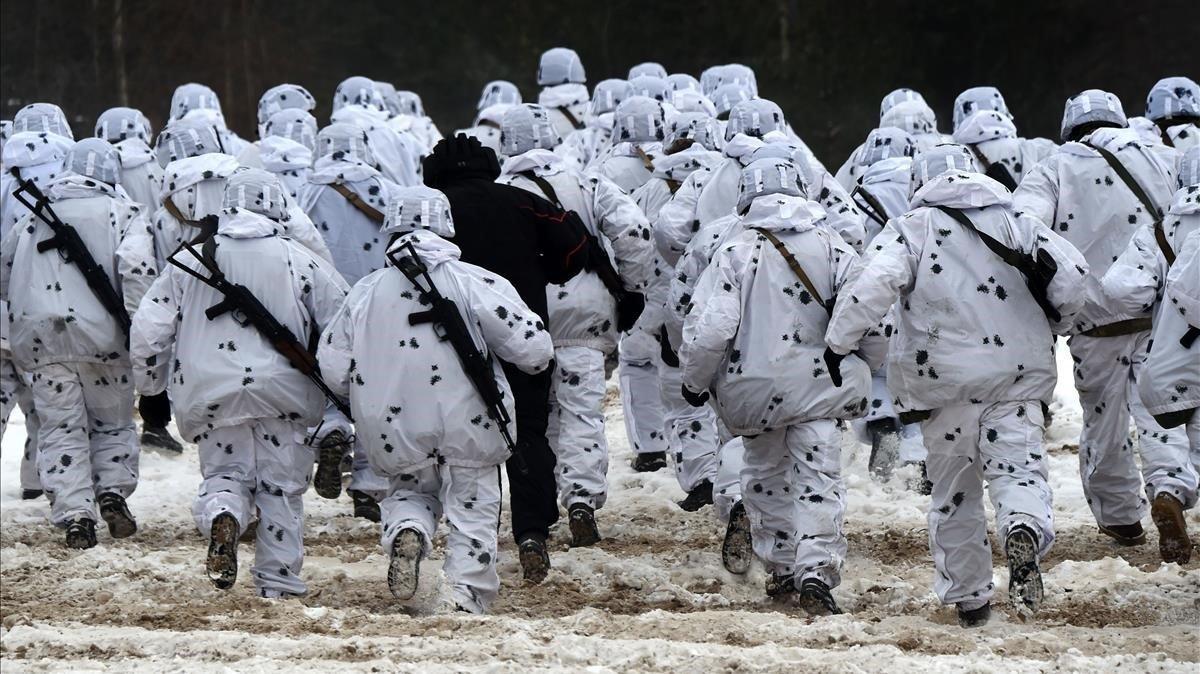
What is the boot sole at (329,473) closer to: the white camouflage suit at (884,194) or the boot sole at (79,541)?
the boot sole at (79,541)

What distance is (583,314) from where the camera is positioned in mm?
10844

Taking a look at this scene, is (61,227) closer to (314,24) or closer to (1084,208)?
(1084,208)

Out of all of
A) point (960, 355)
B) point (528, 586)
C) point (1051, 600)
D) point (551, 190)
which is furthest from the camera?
point (551, 190)

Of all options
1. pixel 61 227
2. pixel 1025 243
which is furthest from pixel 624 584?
pixel 61 227

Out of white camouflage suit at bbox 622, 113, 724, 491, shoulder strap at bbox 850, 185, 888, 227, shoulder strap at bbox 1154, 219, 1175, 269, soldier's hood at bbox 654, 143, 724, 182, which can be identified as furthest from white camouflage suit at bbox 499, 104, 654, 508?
shoulder strap at bbox 1154, 219, 1175, 269

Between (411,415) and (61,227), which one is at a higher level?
(61,227)

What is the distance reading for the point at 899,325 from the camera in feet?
28.8

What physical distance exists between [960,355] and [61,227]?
515 centimetres

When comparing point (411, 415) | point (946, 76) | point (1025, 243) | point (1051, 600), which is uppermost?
point (946, 76)

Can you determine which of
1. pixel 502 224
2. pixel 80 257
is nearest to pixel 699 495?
pixel 502 224

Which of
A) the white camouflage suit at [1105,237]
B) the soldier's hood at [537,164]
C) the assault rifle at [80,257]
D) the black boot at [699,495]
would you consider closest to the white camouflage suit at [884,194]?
the black boot at [699,495]

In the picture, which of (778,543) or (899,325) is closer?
(899,325)

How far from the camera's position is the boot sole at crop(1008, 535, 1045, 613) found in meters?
8.13

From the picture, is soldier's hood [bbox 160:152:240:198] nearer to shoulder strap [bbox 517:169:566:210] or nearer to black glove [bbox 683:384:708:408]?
shoulder strap [bbox 517:169:566:210]
